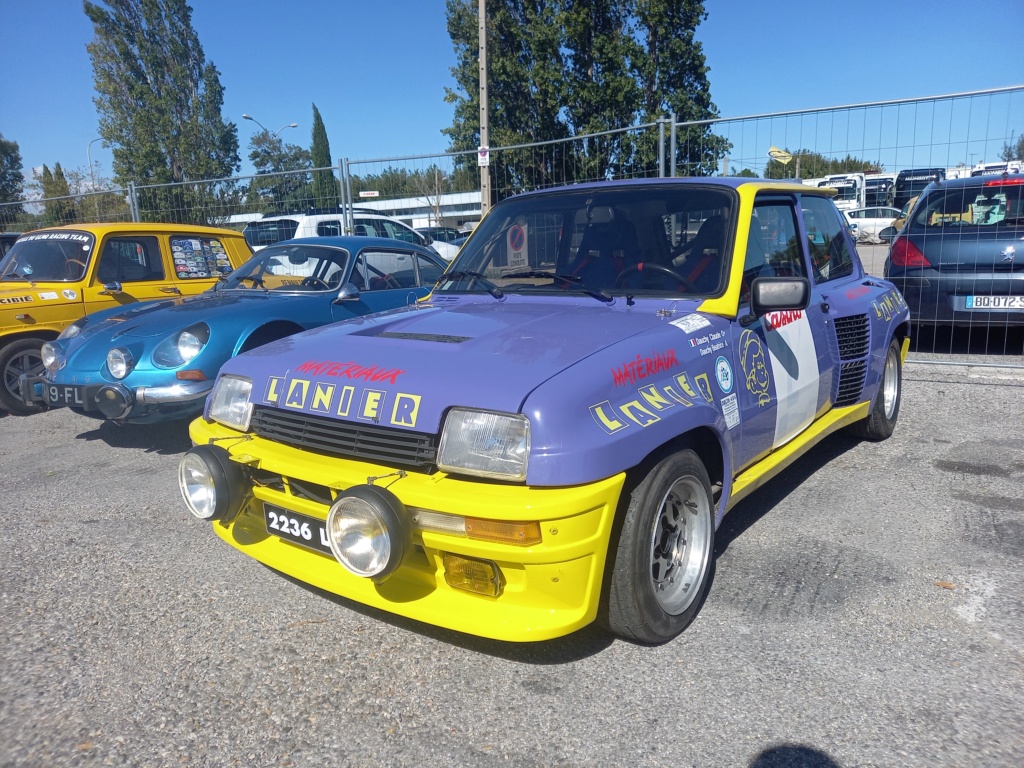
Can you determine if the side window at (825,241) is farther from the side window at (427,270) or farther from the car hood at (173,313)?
the car hood at (173,313)

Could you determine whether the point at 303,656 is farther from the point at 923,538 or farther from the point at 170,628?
the point at 923,538

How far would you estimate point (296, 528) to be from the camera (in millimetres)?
2668

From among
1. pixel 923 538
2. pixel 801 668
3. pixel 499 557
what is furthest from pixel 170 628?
pixel 923 538

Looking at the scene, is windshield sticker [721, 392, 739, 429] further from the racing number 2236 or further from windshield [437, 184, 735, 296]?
the racing number 2236

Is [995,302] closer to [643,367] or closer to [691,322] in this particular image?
[691,322]

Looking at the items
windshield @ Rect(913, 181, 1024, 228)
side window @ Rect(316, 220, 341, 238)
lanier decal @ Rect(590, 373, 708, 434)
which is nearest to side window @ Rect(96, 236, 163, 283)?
side window @ Rect(316, 220, 341, 238)

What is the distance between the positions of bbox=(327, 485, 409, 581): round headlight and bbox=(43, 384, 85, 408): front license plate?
12.0 feet

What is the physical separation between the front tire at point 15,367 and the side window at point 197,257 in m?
1.48

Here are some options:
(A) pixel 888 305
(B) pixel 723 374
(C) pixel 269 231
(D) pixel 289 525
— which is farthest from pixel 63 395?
(C) pixel 269 231

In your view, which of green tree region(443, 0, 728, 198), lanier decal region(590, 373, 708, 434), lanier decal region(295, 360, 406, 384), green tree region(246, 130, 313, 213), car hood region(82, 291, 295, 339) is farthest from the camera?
green tree region(443, 0, 728, 198)

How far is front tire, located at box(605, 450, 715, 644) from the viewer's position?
94.7 inches

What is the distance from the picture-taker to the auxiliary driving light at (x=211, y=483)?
2.72 metres

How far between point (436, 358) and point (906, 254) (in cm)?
643

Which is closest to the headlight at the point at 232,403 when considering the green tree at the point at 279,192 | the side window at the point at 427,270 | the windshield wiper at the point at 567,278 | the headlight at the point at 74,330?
the windshield wiper at the point at 567,278
